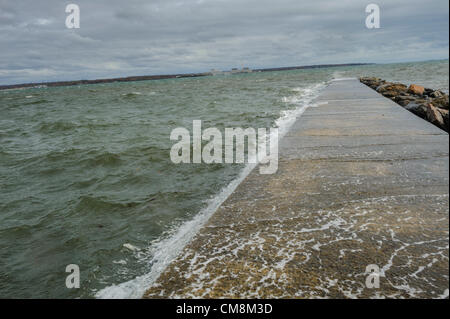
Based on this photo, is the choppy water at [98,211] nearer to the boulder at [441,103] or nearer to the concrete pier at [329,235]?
the concrete pier at [329,235]

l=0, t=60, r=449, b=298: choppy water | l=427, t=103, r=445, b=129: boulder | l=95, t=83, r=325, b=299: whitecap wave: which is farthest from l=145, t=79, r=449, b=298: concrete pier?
l=427, t=103, r=445, b=129: boulder

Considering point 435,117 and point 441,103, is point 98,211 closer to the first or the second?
point 435,117

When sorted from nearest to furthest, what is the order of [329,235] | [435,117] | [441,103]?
[329,235]
[435,117]
[441,103]

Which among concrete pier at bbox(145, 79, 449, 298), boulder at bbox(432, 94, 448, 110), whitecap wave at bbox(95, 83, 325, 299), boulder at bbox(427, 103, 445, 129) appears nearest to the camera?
concrete pier at bbox(145, 79, 449, 298)

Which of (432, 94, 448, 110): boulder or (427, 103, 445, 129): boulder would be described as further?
(432, 94, 448, 110): boulder

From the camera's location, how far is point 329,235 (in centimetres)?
247

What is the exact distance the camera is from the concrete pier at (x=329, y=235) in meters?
1.95

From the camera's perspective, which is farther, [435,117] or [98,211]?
[435,117]

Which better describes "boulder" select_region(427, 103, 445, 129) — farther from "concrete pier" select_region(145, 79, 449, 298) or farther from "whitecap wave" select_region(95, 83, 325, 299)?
"whitecap wave" select_region(95, 83, 325, 299)

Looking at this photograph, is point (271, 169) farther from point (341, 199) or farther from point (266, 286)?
point (266, 286)

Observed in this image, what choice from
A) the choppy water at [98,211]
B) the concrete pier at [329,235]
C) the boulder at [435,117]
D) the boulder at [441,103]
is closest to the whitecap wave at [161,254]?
the choppy water at [98,211]

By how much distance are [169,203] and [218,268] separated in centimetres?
233

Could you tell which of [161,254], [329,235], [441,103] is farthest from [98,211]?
[441,103]

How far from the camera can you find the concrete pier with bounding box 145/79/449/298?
1950 mm
